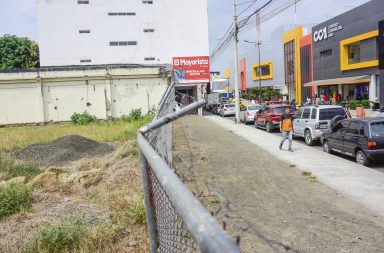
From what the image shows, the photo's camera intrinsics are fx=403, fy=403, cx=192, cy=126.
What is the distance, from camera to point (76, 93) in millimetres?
32312

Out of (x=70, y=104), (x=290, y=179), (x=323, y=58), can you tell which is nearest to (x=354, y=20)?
(x=323, y=58)

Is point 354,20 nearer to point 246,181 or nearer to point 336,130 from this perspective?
point 336,130

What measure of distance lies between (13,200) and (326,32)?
45.1 meters

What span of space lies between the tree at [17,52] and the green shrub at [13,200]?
5823 centimetres

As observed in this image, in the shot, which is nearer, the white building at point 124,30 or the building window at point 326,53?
the building window at point 326,53

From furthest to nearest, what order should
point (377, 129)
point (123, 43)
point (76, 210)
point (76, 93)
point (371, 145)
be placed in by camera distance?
point (123, 43)
point (76, 93)
point (377, 129)
point (371, 145)
point (76, 210)

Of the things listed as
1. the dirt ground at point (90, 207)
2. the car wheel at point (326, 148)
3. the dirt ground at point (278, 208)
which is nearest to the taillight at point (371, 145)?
the dirt ground at point (278, 208)

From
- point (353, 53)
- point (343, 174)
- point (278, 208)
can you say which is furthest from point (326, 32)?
point (278, 208)

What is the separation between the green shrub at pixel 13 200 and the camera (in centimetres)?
717

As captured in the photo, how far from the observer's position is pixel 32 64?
207 ft

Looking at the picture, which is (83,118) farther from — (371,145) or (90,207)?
(90,207)

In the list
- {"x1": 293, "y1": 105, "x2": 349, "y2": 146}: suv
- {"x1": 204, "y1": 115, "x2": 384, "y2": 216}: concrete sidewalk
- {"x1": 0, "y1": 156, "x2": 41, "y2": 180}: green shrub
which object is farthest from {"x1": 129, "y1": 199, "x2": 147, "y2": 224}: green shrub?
{"x1": 293, "y1": 105, "x2": 349, "y2": 146}: suv

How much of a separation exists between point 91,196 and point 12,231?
7.34ft

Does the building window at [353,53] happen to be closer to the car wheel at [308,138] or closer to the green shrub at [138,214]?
the car wheel at [308,138]
